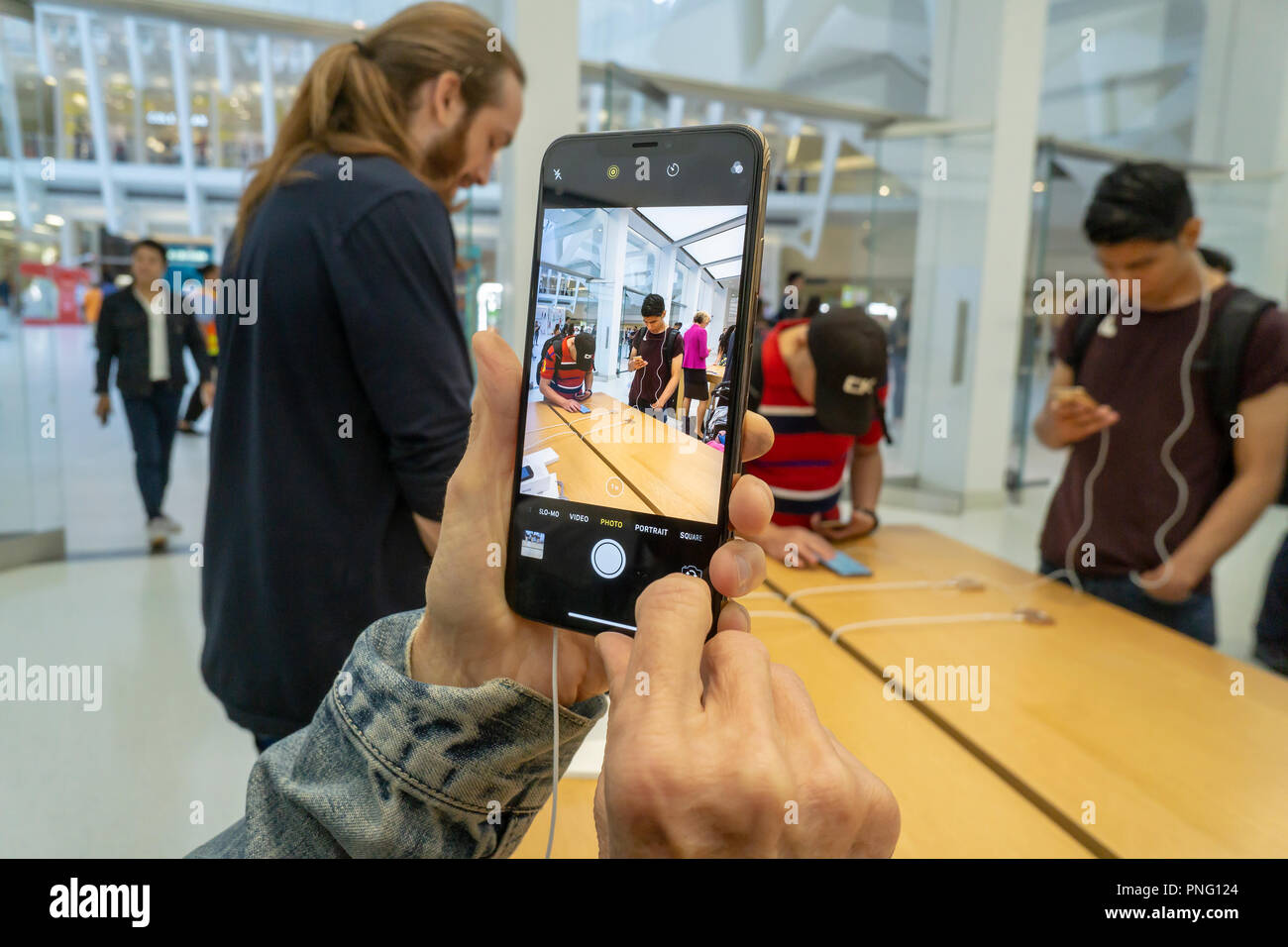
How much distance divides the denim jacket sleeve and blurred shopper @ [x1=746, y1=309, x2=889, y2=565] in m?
0.87

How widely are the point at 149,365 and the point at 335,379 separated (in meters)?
3.56

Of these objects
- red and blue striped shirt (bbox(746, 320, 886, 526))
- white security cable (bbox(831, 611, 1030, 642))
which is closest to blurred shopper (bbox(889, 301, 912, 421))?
red and blue striped shirt (bbox(746, 320, 886, 526))

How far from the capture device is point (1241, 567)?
168 inches

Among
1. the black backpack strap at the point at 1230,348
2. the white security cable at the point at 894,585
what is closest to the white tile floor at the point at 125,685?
the white security cable at the point at 894,585

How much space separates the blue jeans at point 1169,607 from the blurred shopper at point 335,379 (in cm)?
144

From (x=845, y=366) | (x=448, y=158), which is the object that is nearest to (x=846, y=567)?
(x=845, y=366)

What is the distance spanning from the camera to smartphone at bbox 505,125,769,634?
517 mm

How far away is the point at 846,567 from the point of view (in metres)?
1.71

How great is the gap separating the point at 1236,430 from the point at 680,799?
1.65m

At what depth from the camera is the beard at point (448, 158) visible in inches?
41.3

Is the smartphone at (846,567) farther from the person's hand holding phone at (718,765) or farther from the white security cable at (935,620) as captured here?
the person's hand holding phone at (718,765)

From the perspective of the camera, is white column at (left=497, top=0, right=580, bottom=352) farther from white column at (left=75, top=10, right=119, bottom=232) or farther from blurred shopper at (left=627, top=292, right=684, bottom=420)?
blurred shopper at (left=627, top=292, right=684, bottom=420)

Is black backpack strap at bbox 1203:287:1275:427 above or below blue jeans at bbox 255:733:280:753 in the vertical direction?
above
